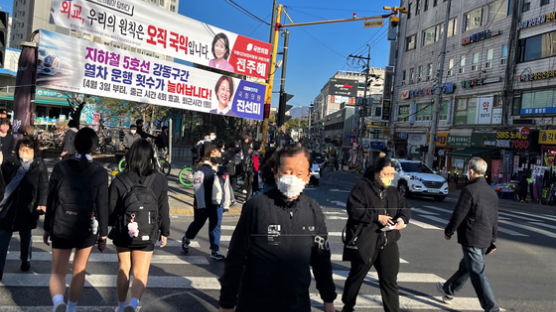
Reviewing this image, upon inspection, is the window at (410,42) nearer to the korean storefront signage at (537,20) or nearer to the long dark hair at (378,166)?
the korean storefront signage at (537,20)

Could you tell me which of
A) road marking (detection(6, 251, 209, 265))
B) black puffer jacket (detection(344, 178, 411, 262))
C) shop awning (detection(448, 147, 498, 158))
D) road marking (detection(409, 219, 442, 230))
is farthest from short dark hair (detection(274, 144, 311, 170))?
shop awning (detection(448, 147, 498, 158))

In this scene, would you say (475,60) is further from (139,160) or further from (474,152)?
(139,160)

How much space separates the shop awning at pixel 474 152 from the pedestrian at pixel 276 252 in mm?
27853

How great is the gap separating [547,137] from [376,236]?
23021mm

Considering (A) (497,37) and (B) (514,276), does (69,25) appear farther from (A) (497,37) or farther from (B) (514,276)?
(A) (497,37)

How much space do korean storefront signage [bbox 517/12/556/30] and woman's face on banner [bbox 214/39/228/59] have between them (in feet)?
67.3

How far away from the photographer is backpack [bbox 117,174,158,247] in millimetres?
3674

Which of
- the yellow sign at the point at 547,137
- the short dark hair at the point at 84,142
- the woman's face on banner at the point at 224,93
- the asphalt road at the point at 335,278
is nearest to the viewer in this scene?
the short dark hair at the point at 84,142

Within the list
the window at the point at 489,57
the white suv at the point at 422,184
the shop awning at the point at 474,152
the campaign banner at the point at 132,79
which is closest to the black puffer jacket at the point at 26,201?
the campaign banner at the point at 132,79

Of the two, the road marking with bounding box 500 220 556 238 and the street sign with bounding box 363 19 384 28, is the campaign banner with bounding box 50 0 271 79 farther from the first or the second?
the road marking with bounding box 500 220 556 238

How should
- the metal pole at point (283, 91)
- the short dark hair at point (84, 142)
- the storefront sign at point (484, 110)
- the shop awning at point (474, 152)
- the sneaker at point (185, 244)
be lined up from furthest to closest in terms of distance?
the storefront sign at point (484, 110)
the shop awning at point (474, 152)
the metal pole at point (283, 91)
the sneaker at point (185, 244)
the short dark hair at point (84, 142)

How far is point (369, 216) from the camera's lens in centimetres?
416

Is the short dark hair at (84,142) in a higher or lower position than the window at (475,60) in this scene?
lower

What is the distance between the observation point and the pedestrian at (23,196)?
462cm
